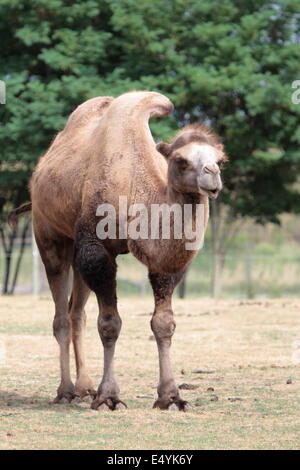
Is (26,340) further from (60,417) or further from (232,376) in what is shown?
(60,417)

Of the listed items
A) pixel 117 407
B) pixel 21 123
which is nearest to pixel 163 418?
pixel 117 407

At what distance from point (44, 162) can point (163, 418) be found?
2.75 meters

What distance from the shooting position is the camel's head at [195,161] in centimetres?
661

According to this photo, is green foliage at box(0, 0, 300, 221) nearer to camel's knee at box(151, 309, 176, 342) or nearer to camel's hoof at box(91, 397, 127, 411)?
camel's knee at box(151, 309, 176, 342)

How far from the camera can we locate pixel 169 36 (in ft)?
67.7

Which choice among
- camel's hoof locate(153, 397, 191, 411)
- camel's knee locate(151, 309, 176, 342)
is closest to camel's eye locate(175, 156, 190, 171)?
camel's knee locate(151, 309, 176, 342)

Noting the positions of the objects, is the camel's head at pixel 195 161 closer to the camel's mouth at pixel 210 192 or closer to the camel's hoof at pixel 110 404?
the camel's mouth at pixel 210 192

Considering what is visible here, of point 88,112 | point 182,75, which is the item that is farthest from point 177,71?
point 88,112

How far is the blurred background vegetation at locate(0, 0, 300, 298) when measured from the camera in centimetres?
1953

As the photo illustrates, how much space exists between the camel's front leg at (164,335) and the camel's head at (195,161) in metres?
0.79

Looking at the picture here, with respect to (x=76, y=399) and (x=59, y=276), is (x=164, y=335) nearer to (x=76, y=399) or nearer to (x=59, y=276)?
(x=76, y=399)

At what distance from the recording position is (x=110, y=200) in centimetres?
749

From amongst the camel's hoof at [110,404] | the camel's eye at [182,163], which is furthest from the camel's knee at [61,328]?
the camel's eye at [182,163]
